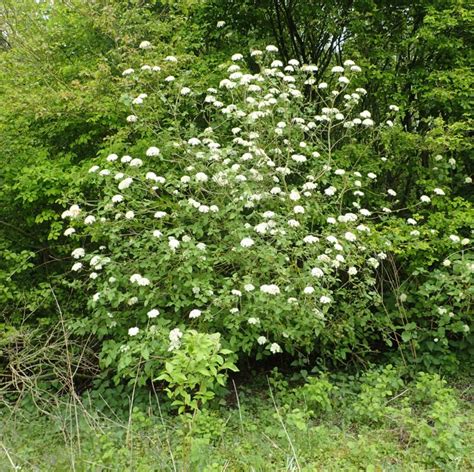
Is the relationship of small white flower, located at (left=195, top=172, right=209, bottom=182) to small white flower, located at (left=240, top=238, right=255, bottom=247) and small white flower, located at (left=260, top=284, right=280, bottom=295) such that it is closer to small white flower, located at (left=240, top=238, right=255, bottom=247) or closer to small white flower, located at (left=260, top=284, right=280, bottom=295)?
small white flower, located at (left=240, top=238, right=255, bottom=247)

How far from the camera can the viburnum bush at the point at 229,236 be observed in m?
4.08

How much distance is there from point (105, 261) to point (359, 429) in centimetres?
263

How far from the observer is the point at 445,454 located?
3207mm

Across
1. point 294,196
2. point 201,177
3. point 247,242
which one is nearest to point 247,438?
point 247,242

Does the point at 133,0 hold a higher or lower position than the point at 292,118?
A: higher

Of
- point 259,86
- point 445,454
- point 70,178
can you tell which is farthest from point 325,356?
point 70,178

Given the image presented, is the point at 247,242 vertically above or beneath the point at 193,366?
above

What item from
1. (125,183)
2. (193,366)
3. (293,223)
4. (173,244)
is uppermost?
(125,183)

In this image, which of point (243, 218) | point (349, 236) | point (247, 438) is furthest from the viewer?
point (243, 218)

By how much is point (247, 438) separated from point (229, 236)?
1.72 m

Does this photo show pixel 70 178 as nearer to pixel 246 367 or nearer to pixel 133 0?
pixel 133 0

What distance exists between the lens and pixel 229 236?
14.3 feet

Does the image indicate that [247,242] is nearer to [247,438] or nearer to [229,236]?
[229,236]

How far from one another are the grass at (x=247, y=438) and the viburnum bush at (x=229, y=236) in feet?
1.75
